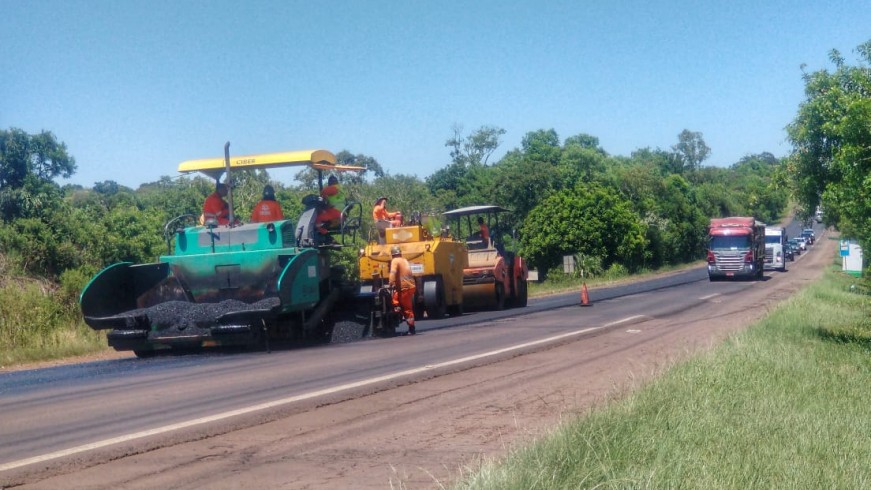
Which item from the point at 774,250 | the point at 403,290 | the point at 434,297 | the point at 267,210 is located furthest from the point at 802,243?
the point at 267,210

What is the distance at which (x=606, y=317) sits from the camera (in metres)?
20.5

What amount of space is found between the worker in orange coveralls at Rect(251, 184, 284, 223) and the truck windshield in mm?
32974

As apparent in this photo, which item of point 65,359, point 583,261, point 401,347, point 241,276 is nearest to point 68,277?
point 65,359

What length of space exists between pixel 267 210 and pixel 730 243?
3325cm

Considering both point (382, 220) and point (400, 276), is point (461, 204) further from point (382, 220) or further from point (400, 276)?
point (400, 276)

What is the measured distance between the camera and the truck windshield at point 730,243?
42.8m

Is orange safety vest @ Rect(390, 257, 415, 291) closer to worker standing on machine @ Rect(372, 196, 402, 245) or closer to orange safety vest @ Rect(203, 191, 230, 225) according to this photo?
orange safety vest @ Rect(203, 191, 230, 225)

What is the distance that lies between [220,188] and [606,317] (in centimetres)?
989

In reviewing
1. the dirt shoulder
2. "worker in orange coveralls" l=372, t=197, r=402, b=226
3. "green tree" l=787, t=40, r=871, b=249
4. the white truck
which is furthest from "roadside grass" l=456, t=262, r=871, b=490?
the white truck

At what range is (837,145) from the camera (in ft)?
58.4

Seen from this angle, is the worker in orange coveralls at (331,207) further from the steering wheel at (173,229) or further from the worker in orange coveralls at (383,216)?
the worker in orange coveralls at (383,216)

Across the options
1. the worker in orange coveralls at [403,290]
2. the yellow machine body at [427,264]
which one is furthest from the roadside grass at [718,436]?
the yellow machine body at [427,264]

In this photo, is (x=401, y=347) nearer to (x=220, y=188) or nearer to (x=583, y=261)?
(x=220, y=188)

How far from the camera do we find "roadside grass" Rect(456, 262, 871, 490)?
5.33m
